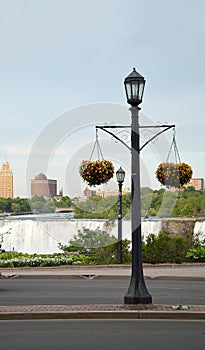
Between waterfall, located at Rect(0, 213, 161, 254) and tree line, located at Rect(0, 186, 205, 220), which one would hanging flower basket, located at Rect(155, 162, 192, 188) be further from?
waterfall, located at Rect(0, 213, 161, 254)

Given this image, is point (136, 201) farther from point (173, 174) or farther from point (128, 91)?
point (173, 174)

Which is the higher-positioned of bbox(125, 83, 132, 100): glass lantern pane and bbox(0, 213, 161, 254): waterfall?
bbox(125, 83, 132, 100): glass lantern pane

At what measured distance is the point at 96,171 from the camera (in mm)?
18328

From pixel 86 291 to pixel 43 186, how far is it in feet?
10.9

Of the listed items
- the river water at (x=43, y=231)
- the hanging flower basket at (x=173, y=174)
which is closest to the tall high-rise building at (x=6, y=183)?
the hanging flower basket at (x=173, y=174)

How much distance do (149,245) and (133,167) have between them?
1590 cm

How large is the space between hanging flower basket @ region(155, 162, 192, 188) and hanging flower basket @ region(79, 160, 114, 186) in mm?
1309

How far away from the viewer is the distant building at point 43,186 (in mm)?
19047

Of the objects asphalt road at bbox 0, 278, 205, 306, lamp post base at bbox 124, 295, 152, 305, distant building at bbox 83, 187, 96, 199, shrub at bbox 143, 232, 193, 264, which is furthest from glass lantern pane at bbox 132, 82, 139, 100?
shrub at bbox 143, 232, 193, 264

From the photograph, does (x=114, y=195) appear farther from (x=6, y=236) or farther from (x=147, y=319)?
(x=6, y=236)
